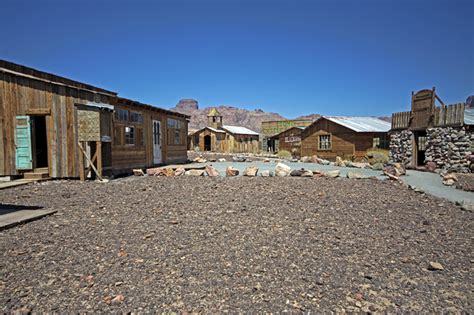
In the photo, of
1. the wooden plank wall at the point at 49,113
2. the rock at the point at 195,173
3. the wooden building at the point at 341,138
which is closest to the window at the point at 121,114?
the wooden plank wall at the point at 49,113

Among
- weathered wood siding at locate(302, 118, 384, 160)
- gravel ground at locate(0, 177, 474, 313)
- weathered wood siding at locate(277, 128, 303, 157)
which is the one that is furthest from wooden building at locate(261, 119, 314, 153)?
gravel ground at locate(0, 177, 474, 313)

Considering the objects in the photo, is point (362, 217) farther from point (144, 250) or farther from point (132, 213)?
point (132, 213)

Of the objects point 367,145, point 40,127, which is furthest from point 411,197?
point 367,145

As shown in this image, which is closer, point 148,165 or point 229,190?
point 229,190

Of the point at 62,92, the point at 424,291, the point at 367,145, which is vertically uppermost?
the point at 62,92

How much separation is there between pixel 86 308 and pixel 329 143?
83.6 ft

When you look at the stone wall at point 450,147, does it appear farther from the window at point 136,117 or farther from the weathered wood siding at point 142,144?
the window at point 136,117

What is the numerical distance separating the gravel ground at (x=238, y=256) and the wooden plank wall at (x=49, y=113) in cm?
369

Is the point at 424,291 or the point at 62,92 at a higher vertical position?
the point at 62,92

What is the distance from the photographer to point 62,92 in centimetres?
1023

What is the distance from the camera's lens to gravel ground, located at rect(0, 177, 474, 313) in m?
2.78

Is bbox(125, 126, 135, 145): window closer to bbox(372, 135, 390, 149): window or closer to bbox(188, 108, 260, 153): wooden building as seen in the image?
bbox(372, 135, 390, 149): window

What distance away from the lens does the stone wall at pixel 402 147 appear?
1684cm

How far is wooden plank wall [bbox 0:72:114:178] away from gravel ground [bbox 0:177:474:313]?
145 inches
